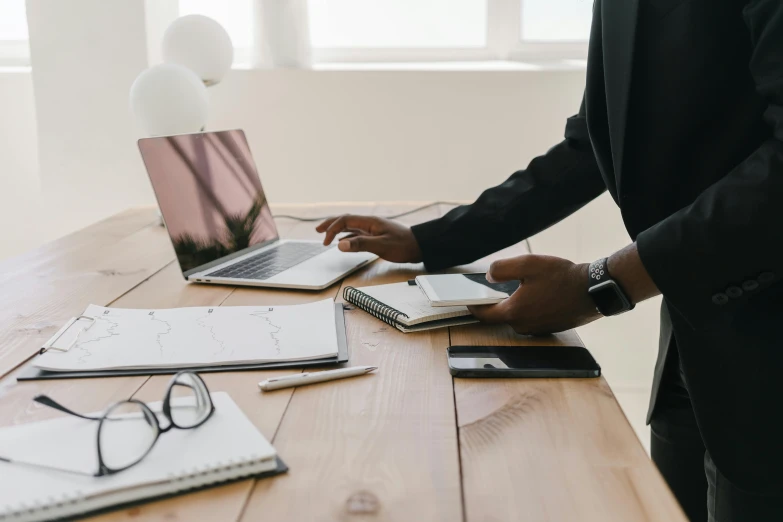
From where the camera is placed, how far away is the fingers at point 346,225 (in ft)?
4.31

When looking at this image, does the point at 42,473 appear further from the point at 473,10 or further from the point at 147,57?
the point at 473,10

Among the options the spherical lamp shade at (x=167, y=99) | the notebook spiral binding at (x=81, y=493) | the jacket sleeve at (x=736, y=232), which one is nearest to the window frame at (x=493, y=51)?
the spherical lamp shade at (x=167, y=99)

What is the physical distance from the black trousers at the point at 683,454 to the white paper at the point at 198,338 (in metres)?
0.50

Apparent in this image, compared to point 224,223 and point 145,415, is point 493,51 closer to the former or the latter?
point 224,223

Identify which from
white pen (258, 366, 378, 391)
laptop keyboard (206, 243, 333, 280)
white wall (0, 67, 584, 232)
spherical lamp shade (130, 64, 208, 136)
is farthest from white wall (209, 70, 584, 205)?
white pen (258, 366, 378, 391)

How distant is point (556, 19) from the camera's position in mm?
2705

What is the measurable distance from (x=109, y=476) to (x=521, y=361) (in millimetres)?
432

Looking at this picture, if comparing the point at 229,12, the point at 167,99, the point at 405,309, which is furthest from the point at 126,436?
the point at 229,12

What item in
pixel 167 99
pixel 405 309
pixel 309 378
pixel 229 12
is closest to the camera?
pixel 309 378

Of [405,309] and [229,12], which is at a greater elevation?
[229,12]

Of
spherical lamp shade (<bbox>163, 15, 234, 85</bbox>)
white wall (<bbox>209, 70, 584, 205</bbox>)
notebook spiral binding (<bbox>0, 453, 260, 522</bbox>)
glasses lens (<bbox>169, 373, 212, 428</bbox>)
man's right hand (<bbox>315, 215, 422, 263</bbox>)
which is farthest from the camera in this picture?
white wall (<bbox>209, 70, 584, 205</bbox>)

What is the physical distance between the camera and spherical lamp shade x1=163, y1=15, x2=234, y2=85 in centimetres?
183

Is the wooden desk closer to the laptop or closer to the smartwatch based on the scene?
the smartwatch

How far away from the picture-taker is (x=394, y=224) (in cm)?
129
